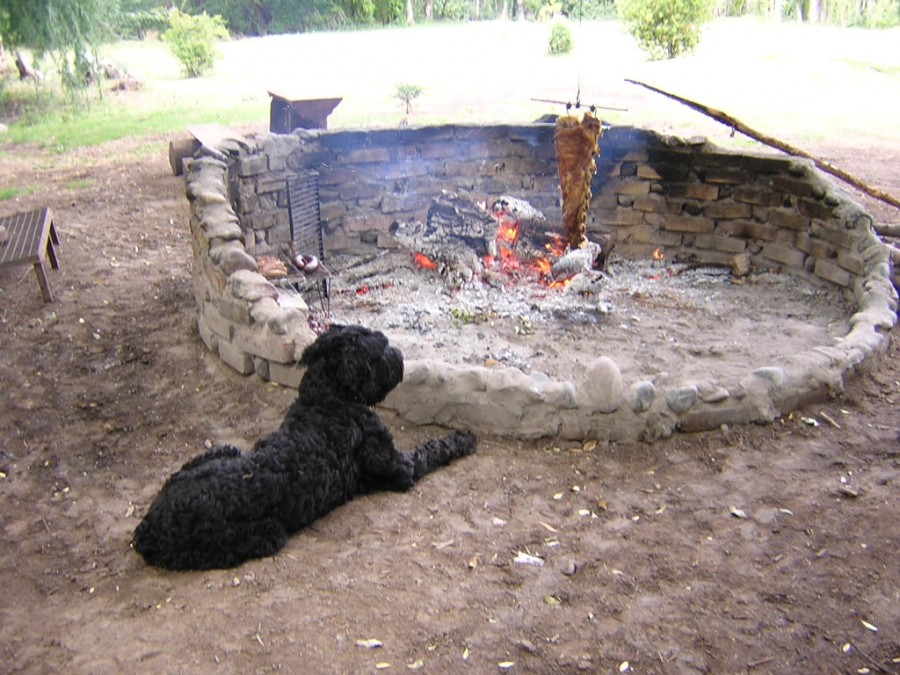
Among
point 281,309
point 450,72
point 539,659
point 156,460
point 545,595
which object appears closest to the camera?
point 539,659

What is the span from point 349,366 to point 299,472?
0.52m

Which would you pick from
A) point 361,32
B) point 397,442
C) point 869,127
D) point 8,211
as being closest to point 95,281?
point 8,211

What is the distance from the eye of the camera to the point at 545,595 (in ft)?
9.86

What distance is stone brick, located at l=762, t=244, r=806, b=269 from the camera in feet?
23.4

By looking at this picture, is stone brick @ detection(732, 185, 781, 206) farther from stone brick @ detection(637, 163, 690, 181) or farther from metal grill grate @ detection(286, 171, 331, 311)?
metal grill grate @ detection(286, 171, 331, 311)

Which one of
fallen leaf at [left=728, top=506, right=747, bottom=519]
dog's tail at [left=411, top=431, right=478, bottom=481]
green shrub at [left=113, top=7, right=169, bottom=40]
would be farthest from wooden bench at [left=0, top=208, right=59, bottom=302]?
green shrub at [left=113, top=7, right=169, bottom=40]

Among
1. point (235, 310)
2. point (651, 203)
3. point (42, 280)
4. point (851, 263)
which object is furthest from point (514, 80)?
point (235, 310)

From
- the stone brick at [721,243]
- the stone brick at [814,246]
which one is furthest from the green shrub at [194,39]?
the stone brick at [814,246]

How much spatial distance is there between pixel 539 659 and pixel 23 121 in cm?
1521

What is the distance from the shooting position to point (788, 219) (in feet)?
23.4

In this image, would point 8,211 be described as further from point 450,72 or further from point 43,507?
point 450,72

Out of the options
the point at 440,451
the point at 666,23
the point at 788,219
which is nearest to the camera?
the point at 440,451

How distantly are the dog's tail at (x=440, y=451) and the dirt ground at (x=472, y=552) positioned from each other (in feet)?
0.21

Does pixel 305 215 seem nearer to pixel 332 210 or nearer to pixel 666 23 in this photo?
pixel 332 210
